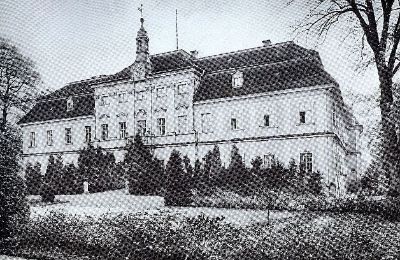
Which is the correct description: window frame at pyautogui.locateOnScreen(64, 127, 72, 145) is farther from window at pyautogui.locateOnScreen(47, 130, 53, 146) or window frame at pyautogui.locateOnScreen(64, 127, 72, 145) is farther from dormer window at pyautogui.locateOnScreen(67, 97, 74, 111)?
window at pyautogui.locateOnScreen(47, 130, 53, 146)

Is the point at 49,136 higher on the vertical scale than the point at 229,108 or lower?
lower

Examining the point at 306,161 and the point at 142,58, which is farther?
the point at 306,161

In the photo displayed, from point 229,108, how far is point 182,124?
250 cm

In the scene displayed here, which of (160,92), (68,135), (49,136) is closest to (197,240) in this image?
(160,92)

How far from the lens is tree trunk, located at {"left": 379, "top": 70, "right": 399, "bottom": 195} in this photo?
989 centimetres

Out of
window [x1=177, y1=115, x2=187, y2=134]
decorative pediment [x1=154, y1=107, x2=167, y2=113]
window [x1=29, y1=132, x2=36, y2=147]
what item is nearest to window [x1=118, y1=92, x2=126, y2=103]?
decorative pediment [x1=154, y1=107, x2=167, y2=113]

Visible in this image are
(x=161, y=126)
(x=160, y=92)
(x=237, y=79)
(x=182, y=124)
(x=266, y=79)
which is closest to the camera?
(x=160, y=92)

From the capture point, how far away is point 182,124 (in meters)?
14.2

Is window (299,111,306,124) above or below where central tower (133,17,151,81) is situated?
below

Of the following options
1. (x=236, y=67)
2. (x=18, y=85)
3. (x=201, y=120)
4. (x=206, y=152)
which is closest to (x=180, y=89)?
(x=201, y=120)

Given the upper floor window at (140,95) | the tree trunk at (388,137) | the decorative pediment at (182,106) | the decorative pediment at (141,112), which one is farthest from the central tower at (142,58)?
the tree trunk at (388,137)

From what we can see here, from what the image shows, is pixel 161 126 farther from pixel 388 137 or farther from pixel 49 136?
pixel 49 136

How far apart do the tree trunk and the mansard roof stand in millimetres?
3756

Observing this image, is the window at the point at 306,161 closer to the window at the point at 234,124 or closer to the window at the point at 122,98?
the window at the point at 234,124
